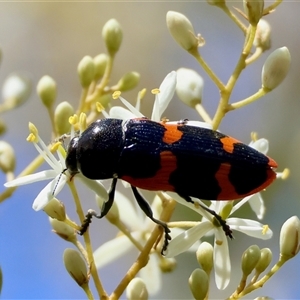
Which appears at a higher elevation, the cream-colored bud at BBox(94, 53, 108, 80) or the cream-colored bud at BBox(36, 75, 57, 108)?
the cream-colored bud at BBox(94, 53, 108, 80)

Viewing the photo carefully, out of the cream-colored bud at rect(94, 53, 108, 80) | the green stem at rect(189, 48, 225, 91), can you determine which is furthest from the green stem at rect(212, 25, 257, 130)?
the cream-colored bud at rect(94, 53, 108, 80)

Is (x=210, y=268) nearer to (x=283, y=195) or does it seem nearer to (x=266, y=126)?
(x=283, y=195)

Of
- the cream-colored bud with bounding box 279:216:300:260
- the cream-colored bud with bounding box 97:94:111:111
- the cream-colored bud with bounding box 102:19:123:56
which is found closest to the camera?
the cream-colored bud with bounding box 279:216:300:260

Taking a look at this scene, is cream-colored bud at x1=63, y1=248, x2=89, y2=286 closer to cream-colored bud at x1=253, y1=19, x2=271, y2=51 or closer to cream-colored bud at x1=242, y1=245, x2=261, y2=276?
cream-colored bud at x1=242, y1=245, x2=261, y2=276

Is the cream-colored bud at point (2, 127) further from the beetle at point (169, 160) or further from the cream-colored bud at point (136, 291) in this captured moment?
the cream-colored bud at point (136, 291)

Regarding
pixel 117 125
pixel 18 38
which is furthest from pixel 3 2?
pixel 117 125

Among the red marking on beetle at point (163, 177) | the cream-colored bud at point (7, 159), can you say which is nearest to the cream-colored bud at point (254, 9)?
the red marking on beetle at point (163, 177)

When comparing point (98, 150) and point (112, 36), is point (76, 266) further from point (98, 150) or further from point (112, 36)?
point (112, 36)
